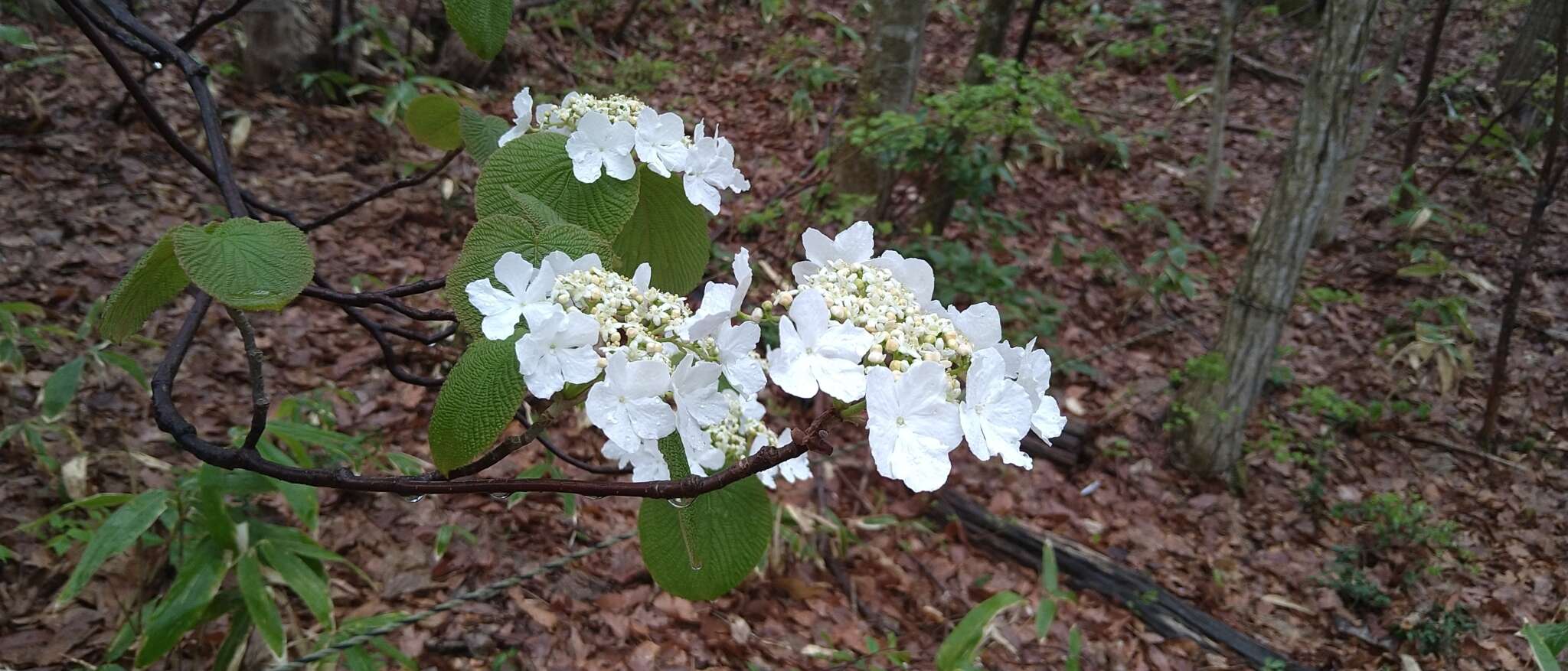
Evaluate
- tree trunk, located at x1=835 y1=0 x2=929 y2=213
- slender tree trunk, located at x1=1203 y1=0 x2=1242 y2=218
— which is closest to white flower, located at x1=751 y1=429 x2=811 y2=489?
tree trunk, located at x1=835 y1=0 x2=929 y2=213

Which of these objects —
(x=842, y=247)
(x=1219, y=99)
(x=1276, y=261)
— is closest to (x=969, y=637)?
(x=842, y=247)

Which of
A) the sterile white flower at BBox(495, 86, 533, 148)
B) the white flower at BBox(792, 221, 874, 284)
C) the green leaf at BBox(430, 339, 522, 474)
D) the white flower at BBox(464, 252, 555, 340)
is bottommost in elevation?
the green leaf at BBox(430, 339, 522, 474)

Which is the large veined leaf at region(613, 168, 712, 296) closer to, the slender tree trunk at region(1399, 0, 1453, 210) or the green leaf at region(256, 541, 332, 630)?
the green leaf at region(256, 541, 332, 630)

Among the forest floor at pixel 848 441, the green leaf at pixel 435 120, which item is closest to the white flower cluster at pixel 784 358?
the green leaf at pixel 435 120

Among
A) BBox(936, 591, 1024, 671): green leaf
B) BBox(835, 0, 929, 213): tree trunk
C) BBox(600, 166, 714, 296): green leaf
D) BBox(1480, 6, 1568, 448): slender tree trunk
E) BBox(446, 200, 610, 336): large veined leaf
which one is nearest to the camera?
BBox(446, 200, 610, 336): large veined leaf

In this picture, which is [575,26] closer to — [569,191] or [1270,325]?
[1270,325]

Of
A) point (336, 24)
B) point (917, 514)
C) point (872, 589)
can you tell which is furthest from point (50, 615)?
point (336, 24)
